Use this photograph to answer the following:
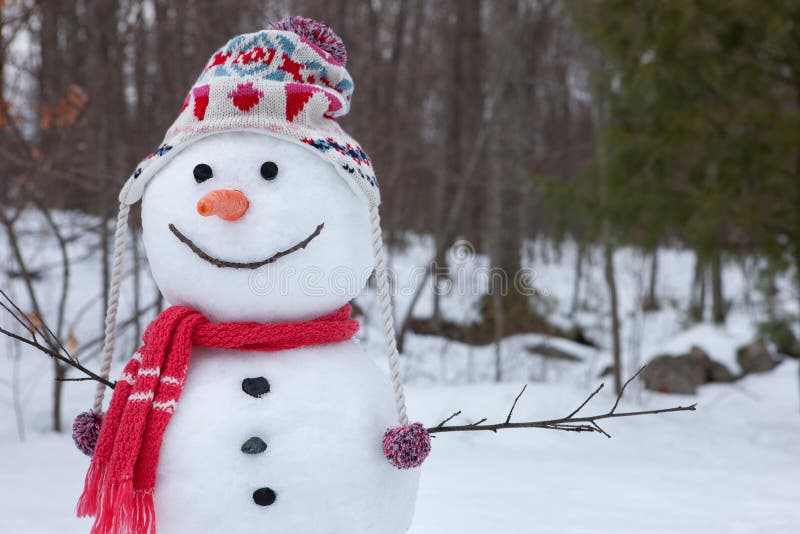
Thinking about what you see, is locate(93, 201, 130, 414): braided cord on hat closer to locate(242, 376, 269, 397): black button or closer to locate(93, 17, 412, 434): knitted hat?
locate(93, 17, 412, 434): knitted hat

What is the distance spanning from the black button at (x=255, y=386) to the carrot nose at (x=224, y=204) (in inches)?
14.4

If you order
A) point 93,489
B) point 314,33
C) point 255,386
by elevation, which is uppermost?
point 314,33

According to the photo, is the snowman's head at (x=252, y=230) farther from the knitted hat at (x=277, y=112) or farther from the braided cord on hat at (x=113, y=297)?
the braided cord on hat at (x=113, y=297)

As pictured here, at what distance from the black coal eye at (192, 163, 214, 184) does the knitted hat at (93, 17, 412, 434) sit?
0.09 metres

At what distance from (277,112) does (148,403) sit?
728mm

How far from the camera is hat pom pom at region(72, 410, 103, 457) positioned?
163 centimetres

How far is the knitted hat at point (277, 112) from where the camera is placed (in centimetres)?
158

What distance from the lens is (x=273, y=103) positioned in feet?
5.21

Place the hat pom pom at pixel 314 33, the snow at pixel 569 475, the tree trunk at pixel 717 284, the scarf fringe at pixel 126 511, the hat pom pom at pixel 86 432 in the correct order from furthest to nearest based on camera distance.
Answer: the tree trunk at pixel 717 284 → the snow at pixel 569 475 → the hat pom pom at pixel 314 33 → the hat pom pom at pixel 86 432 → the scarf fringe at pixel 126 511

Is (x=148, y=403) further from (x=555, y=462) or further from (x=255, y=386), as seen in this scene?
(x=555, y=462)

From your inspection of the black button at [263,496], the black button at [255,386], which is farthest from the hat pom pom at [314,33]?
the black button at [263,496]

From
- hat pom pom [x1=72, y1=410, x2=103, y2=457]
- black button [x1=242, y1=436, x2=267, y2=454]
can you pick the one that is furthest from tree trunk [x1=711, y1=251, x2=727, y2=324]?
hat pom pom [x1=72, y1=410, x2=103, y2=457]

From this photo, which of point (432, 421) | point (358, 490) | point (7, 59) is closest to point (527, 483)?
point (432, 421)

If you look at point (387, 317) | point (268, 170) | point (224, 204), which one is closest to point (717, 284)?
point (387, 317)
